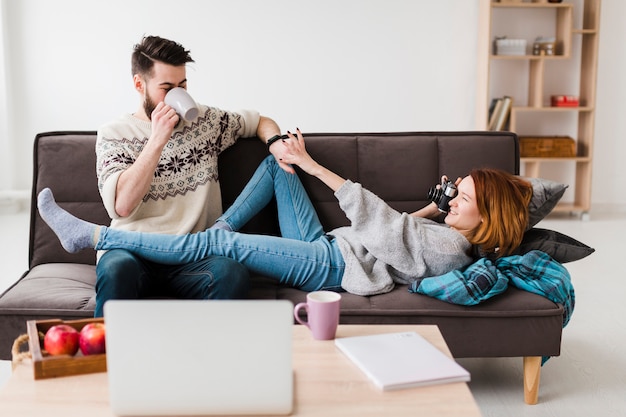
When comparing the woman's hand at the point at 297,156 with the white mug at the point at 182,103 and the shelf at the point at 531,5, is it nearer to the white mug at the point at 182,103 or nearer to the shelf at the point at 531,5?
the white mug at the point at 182,103

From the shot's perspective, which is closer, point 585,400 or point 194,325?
point 194,325

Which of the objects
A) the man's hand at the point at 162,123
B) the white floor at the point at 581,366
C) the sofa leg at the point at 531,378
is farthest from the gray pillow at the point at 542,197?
the man's hand at the point at 162,123

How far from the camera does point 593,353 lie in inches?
98.1

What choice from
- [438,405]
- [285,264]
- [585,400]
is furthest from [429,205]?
[438,405]

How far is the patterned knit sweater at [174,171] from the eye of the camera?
86.4 inches

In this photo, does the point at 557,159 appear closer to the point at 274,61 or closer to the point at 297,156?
the point at 274,61

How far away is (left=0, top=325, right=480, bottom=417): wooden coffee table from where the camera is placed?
1152mm

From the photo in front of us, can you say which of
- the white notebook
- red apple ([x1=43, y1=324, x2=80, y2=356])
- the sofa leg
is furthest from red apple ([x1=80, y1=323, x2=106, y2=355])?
the sofa leg

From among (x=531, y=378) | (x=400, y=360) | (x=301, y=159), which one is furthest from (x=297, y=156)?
(x=400, y=360)

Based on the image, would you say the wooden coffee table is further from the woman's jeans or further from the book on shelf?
the book on shelf

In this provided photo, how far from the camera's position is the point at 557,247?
6.86 feet

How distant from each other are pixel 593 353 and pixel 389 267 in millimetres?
919

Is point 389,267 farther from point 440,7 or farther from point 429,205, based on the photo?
point 440,7

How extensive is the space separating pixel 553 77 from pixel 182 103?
12.5 feet
